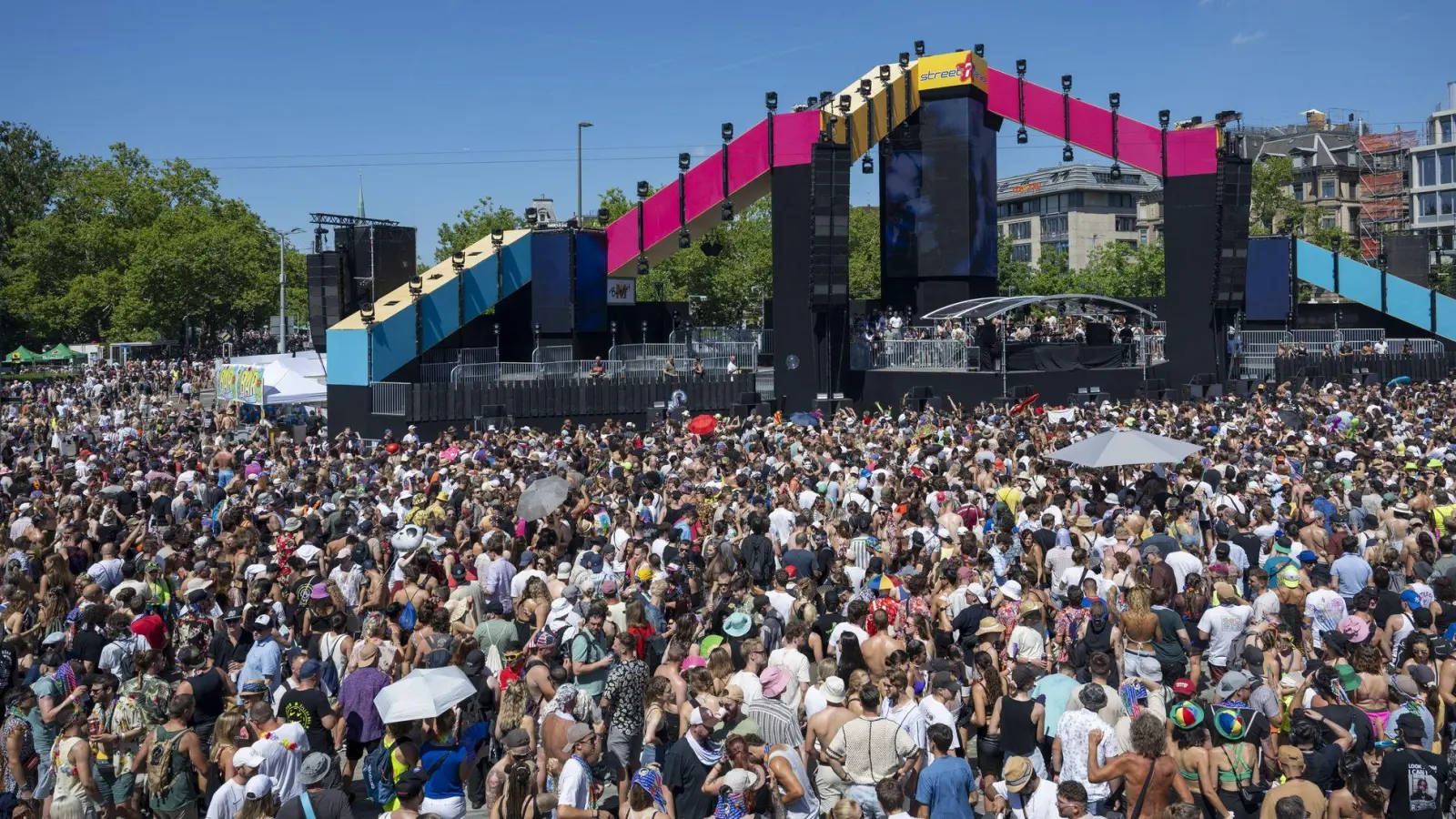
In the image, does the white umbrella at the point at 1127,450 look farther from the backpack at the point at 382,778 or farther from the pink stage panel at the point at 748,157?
the pink stage panel at the point at 748,157

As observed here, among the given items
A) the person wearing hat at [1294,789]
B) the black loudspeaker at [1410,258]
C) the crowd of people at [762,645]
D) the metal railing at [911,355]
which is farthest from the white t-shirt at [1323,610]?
the black loudspeaker at [1410,258]

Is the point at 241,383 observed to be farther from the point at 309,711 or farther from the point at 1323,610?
the point at 1323,610

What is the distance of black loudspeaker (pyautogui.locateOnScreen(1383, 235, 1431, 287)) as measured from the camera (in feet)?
135

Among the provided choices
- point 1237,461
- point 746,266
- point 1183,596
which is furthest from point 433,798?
point 746,266

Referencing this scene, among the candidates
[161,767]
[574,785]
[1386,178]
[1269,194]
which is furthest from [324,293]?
[1386,178]

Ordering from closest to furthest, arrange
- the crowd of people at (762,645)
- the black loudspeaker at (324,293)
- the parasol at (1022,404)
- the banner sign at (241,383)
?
the crowd of people at (762,645), the parasol at (1022,404), the banner sign at (241,383), the black loudspeaker at (324,293)

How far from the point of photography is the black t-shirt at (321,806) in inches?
247

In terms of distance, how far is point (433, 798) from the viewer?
671 cm

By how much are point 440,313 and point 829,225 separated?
10349 millimetres

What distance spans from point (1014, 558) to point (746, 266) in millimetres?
48727

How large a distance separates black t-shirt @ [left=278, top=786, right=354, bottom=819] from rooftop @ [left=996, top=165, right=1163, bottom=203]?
92.0m

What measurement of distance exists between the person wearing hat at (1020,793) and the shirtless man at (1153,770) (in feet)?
1.47

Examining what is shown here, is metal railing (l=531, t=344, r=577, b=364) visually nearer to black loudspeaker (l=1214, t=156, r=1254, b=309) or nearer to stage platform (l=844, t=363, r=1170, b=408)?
stage platform (l=844, t=363, r=1170, b=408)

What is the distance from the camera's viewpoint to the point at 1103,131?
32.8m
